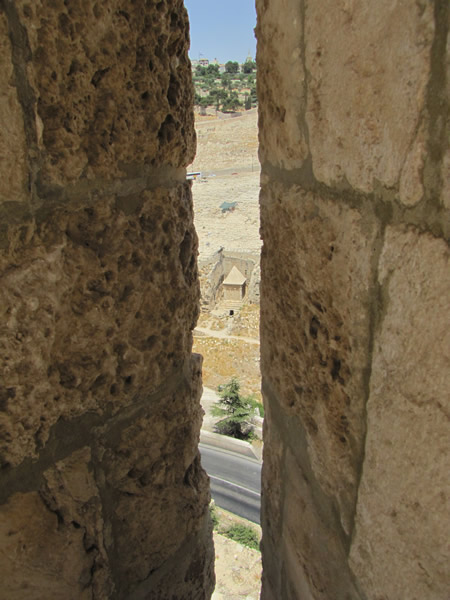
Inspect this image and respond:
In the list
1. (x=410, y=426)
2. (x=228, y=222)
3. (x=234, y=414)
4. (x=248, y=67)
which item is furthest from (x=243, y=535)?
(x=248, y=67)

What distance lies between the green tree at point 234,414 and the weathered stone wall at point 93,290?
8.49 meters

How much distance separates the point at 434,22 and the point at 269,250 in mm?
565

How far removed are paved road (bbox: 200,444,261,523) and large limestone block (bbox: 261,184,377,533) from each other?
7222 millimetres

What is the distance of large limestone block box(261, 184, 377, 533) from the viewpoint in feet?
2.25

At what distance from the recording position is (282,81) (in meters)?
0.83

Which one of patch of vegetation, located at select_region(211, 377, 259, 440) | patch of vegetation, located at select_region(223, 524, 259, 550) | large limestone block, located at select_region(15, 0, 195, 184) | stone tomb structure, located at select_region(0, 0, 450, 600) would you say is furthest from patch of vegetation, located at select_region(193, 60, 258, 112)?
stone tomb structure, located at select_region(0, 0, 450, 600)

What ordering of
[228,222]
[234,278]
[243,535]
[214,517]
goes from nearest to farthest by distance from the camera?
[243,535] → [214,517] → [234,278] → [228,222]

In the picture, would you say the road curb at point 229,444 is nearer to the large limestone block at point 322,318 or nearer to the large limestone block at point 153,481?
the large limestone block at point 153,481

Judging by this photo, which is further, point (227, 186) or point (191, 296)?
point (227, 186)

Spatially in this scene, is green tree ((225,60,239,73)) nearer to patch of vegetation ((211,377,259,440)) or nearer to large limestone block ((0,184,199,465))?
patch of vegetation ((211,377,259,440))

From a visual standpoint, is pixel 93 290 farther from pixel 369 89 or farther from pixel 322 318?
pixel 369 89

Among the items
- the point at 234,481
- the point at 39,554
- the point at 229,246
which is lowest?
the point at 234,481

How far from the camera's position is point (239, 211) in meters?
22.6

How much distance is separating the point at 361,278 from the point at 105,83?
55 centimetres
